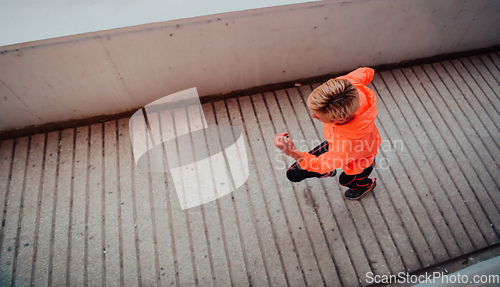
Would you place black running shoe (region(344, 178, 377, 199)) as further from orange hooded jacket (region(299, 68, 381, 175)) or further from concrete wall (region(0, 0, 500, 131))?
concrete wall (region(0, 0, 500, 131))

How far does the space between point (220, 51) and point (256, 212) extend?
1.16 m

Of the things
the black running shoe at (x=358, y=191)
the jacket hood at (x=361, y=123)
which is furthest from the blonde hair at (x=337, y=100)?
the black running shoe at (x=358, y=191)

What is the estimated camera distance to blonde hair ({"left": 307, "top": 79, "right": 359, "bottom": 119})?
112 centimetres

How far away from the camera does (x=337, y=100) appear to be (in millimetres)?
1124

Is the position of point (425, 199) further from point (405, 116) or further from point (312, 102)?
point (312, 102)

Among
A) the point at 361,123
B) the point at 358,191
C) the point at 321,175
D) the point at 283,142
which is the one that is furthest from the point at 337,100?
the point at 358,191

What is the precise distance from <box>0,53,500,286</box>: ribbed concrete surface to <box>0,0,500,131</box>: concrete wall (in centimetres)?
25

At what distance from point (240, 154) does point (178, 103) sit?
667mm

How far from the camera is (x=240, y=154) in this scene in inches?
83.2

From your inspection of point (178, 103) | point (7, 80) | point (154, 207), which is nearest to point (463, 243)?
point (154, 207)

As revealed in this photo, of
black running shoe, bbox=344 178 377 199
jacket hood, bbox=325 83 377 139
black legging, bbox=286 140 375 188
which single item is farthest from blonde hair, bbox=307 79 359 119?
black running shoe, bbox=344 178 377 199

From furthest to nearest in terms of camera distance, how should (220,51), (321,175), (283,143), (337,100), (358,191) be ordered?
(220,51), (358,191), (321,175), (283,143), (337,100)

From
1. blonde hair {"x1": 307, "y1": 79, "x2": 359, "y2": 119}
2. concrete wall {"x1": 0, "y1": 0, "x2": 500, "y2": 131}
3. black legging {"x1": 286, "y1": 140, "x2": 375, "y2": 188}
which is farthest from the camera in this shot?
concrete wall {"x1": 0, "y1": 0, "x2": 500, "y2": 131}

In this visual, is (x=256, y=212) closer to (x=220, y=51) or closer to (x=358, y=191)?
(x=358, y=191)
